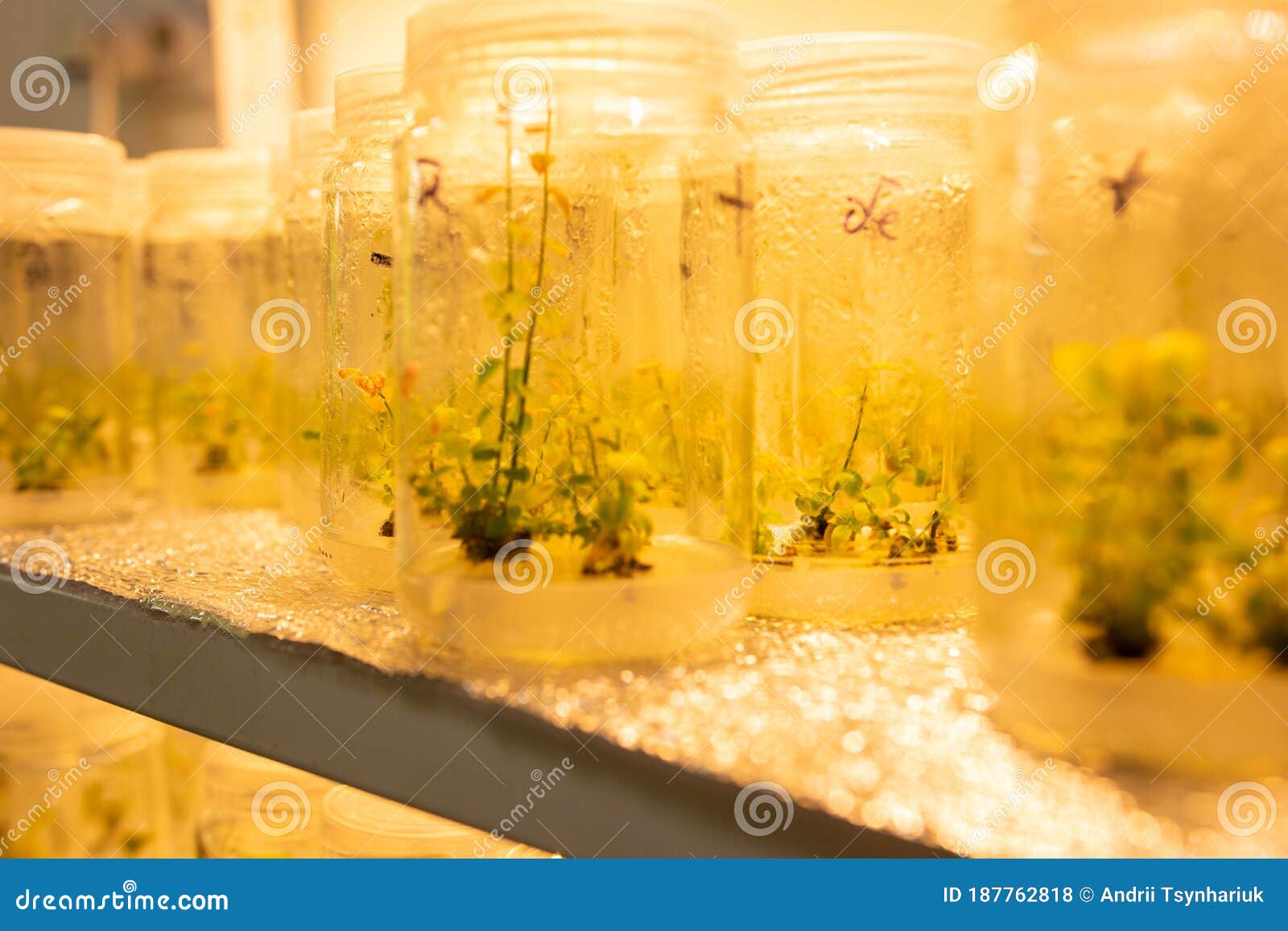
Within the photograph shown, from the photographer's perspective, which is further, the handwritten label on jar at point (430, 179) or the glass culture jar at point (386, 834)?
the glass culture jar at point (386, 834)

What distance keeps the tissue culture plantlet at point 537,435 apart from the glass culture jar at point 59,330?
2.30 ft

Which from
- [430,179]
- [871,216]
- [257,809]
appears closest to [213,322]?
[257,809]

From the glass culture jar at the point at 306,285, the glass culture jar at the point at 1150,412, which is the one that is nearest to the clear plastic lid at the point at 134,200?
the glass culture jar at the point at 306,285

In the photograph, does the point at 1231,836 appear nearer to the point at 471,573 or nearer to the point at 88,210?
the point at 471,573

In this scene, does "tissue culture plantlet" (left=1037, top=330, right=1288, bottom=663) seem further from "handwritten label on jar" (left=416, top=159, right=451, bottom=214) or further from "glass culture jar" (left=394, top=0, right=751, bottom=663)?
"handwritten label on jar" (left=416, top=159, right=451, bottom=214)

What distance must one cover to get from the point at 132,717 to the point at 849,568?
3.92 ft

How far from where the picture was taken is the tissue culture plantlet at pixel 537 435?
575mm

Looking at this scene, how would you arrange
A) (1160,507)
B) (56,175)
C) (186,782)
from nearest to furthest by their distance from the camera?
1. (1160,507)
2. (56,175)
3. (186,782)

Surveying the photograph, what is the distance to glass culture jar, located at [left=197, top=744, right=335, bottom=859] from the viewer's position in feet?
3.66

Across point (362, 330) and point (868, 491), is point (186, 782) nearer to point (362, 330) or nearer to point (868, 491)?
point (362, 330)

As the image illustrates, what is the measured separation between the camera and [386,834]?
92cm

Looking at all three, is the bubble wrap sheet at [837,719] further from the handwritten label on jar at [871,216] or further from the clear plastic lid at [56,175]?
the clear plastic lid at [56,175]

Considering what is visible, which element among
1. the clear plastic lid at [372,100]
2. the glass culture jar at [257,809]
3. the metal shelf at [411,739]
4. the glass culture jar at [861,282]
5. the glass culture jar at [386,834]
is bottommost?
the glass culture jar at [257,809]

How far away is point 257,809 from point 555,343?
0.84m
